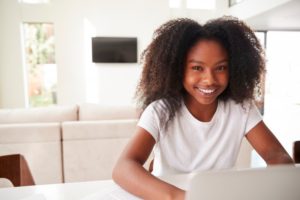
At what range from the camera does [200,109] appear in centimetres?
96

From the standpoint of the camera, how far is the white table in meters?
0.68

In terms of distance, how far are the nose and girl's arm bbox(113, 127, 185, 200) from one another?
243mm

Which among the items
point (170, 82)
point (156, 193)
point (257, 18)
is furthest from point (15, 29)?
point (156, 193)

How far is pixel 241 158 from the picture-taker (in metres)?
2.03

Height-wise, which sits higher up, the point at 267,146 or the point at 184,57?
the point at 184,57

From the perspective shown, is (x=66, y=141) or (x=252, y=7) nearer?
(x=66, y=141)

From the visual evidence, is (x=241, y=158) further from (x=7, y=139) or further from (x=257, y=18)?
(x=257, y=18)

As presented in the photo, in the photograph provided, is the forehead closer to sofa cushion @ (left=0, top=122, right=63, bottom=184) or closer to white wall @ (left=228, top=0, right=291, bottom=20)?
sofa cushion @ (left=0, top=122, right=63, bottom=184)

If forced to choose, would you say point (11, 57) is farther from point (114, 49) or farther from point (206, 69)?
point (206, 69)

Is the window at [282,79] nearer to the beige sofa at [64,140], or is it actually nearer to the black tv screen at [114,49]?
the black tv screen at [114,49]

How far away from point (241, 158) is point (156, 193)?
5.29 ft

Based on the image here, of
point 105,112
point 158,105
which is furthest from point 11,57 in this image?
point 158,105

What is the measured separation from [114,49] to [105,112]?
11.7 feet

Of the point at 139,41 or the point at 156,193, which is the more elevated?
the point at 139,41
